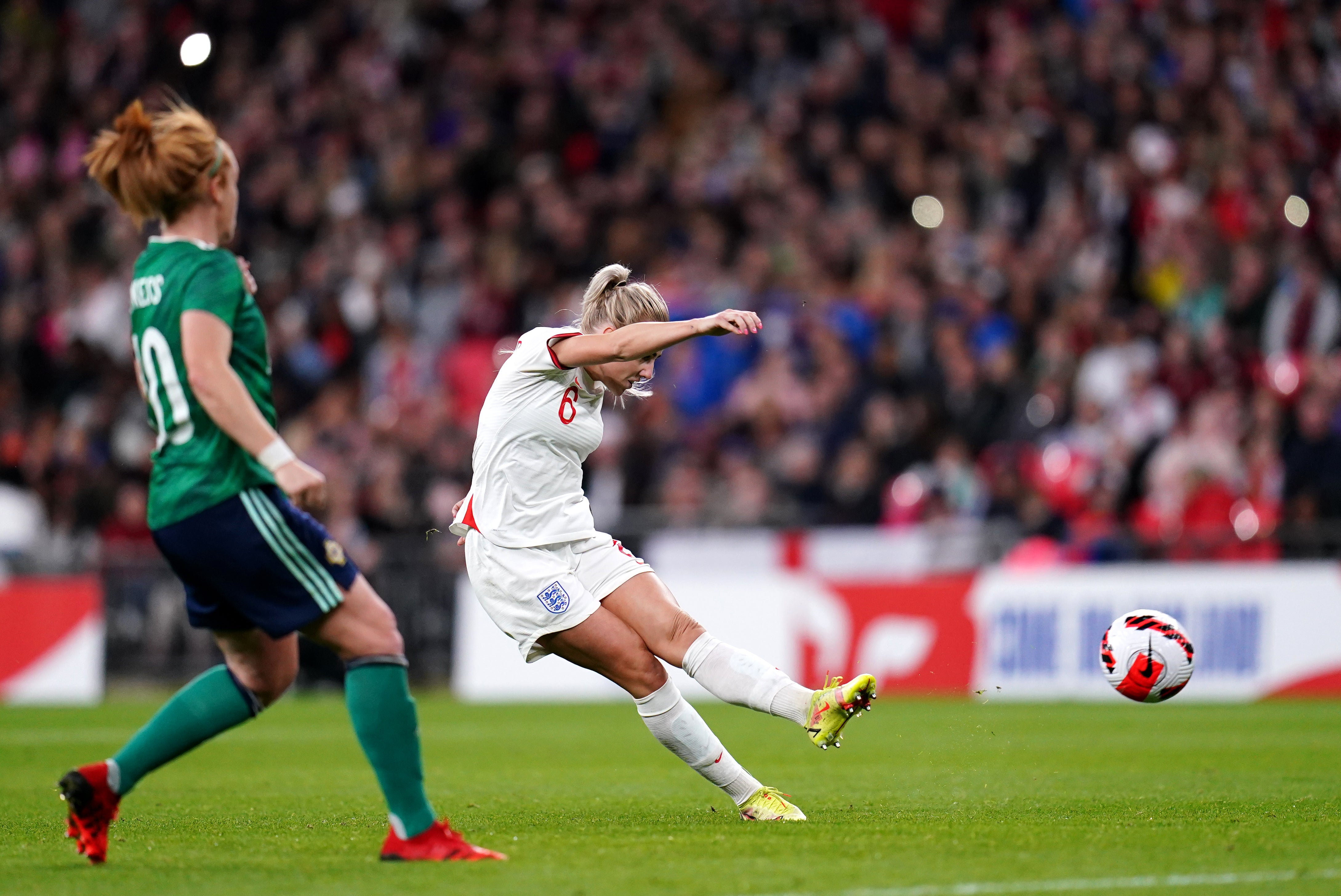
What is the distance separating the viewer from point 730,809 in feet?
25.6

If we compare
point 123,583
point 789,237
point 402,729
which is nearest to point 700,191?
point 789,237

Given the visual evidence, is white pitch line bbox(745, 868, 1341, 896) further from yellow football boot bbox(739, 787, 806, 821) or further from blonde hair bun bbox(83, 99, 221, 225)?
blonde hair bun bbox(83, 99, 221, 225)

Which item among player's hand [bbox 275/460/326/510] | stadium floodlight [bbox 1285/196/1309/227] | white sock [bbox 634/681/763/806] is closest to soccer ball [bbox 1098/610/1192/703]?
white sock [bbox 634/681/763/806]

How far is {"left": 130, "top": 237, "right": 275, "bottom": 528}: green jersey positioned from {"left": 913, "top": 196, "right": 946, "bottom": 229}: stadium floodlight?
14961mm

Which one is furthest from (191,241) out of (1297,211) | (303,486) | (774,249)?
(774,249)

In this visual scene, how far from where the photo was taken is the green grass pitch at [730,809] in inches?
218

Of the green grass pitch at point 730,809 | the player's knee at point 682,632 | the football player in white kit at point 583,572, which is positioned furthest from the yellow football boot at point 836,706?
the player's knee at point 682,632

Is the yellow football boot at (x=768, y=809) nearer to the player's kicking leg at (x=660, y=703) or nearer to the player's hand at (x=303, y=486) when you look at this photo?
the player's kicking leg at (x=660, y=703)

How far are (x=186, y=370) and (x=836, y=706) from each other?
2.66 meters

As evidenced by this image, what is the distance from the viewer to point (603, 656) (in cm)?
720

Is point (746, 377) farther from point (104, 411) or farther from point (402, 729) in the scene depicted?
point (402, 729)

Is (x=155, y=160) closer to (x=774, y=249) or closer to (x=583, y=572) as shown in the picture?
(x=583, y=572)

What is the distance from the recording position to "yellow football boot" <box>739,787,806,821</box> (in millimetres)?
7211

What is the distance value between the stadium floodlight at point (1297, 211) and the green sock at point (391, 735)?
46.8ft
